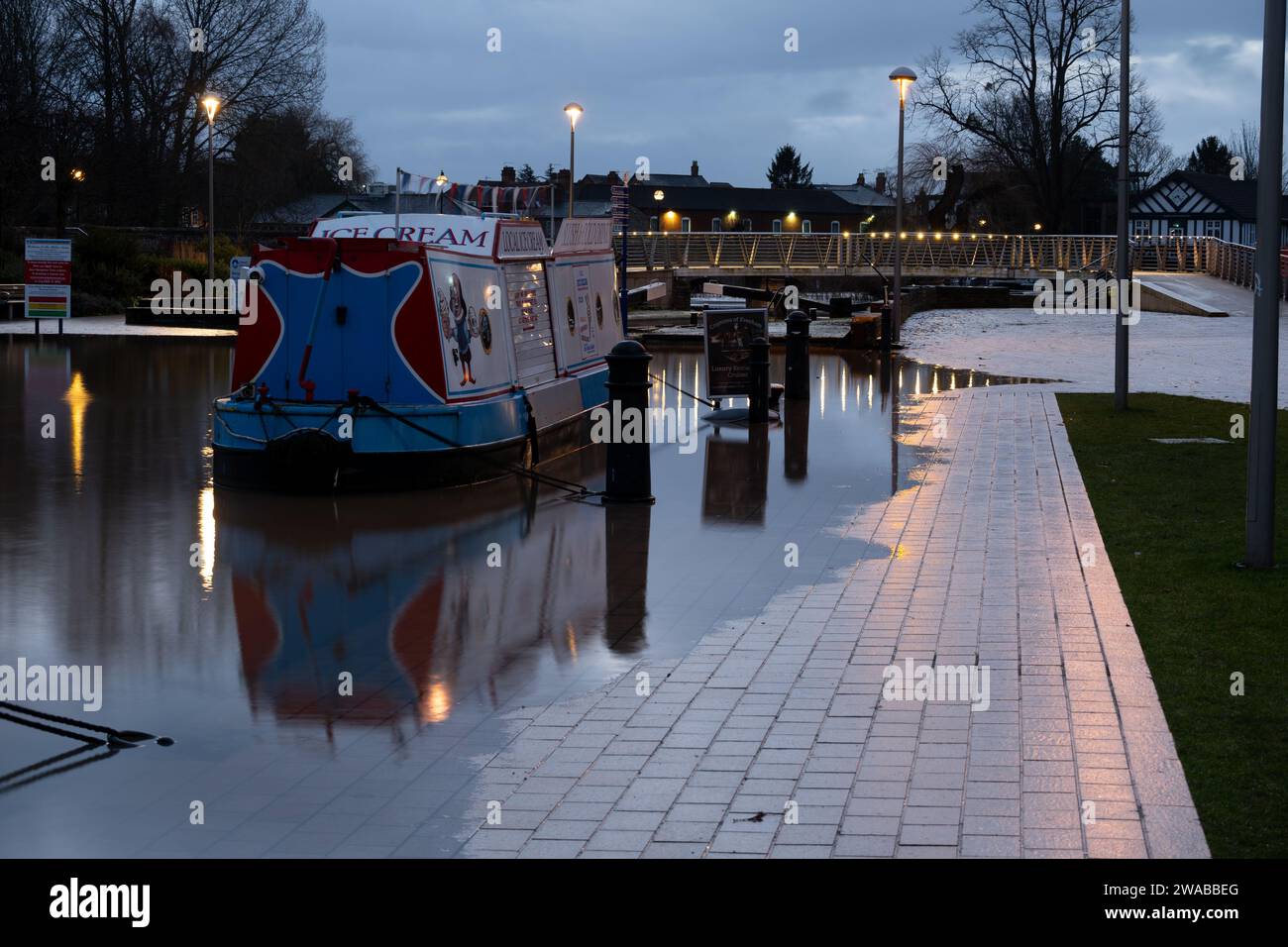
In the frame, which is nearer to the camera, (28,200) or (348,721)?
(348,721)

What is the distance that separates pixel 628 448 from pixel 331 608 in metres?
4.34

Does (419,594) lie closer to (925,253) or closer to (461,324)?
(461,324)

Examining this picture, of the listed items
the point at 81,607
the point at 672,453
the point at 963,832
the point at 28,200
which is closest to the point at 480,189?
the point at 672,453

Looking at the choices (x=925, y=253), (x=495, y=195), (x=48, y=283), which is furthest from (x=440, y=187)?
(x=925, y=253)

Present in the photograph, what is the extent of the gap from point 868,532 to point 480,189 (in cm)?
811

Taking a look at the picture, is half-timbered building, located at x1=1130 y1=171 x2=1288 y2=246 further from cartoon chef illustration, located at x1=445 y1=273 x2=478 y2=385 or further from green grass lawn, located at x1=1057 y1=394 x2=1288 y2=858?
cartoon chef illustration, located at x1=445 y1=273 x2=478 y2=385

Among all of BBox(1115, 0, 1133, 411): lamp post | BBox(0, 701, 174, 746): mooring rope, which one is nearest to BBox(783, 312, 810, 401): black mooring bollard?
BBox(1115, 0, 1133, 411): lamp post

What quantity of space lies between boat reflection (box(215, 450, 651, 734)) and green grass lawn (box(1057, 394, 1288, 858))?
9.83 ft

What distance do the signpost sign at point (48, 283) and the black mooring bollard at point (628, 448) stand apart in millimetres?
25102

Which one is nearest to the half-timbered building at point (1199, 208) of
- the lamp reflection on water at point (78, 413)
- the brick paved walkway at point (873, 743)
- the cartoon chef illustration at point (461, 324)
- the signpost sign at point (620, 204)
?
the signpost sign at point (620, 204)

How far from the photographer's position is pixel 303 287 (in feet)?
47.0

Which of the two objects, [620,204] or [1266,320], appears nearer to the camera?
[1266,320]

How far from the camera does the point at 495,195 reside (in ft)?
60.1
